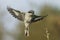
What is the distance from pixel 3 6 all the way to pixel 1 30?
16 cm

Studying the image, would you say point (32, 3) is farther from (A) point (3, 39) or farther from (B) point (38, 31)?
(A) point (3, 39)

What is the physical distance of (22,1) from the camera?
1.06 metres

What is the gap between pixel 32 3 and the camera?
1.04m

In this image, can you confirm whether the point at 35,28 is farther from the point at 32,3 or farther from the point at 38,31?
the point at 32,3

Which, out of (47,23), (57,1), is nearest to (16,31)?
(47,23)

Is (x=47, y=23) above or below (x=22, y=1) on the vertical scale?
below

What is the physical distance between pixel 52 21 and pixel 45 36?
0.10 m

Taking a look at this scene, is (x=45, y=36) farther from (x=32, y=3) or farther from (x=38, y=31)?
(x=32, y=3)

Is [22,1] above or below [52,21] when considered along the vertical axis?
above

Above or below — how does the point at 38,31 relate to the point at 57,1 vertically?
below

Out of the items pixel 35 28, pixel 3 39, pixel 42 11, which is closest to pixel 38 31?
pixel 35 28

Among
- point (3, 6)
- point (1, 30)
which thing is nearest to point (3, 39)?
point (1, 30)

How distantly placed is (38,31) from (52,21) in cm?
11

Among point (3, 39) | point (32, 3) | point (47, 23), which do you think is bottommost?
point (3, 39)
